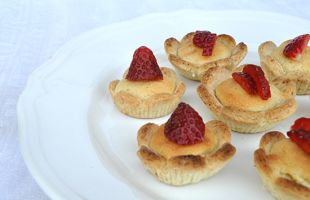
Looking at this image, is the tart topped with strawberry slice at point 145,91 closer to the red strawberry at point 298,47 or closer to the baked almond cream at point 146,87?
the baked almond cream at point 146,87

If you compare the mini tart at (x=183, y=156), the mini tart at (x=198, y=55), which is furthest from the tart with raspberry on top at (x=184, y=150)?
the mini tart at (x=198, y=55)

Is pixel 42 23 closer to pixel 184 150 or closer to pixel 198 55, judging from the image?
pixel 198 55

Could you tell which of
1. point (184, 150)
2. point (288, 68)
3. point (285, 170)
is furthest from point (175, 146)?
point (288, 68)

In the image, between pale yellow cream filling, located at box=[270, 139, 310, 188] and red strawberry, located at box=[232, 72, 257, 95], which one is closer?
pale yellow cream filling, located at box=[270, 139, 310, 188]

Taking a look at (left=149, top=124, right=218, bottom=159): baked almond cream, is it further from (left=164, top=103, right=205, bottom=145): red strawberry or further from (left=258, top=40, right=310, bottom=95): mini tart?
(left=258, top=40, right=310, bottom=95): mini tart

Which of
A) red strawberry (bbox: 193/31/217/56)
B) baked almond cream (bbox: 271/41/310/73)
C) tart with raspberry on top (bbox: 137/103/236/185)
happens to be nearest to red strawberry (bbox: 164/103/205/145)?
tart with raspberry on top (bbox: 137/103/236/185)

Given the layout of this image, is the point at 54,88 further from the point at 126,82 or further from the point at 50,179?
the point at 50,179
